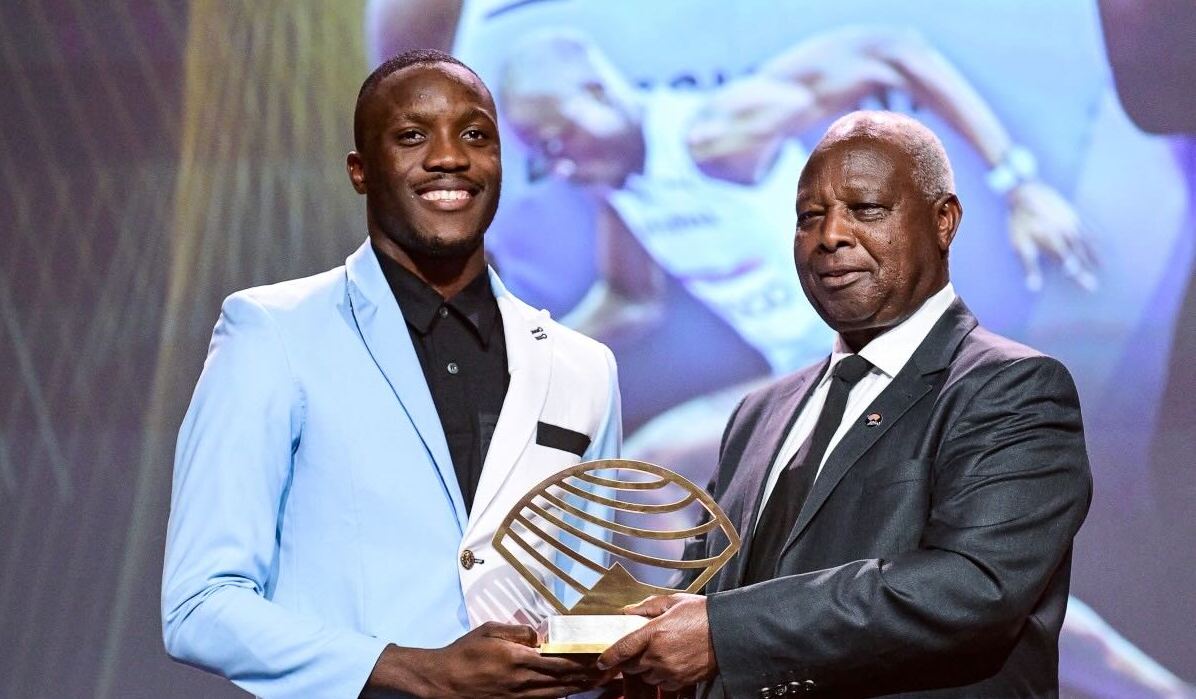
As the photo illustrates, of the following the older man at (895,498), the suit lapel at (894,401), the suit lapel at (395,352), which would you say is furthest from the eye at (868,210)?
the suit lapel at (395,352)

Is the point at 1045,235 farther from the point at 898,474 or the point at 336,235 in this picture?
the point at 336,235

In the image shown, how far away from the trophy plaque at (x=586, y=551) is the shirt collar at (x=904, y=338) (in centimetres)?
39

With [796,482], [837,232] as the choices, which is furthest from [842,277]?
[796,482]

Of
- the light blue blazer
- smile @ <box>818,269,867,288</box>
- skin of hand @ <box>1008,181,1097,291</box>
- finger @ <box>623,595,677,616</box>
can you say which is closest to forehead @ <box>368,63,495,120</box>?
the light blue blazer

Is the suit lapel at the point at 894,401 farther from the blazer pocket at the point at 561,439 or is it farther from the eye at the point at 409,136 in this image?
the eye at the point at 409,136

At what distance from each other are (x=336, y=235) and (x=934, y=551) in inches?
102

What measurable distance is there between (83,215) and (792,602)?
Result: 3.11 m

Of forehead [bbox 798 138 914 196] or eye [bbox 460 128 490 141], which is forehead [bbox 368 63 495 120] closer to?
eye [bbox 460 128 490 141]

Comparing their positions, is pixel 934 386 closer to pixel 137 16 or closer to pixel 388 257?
pixel 388 257

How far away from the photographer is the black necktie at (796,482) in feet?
7.69

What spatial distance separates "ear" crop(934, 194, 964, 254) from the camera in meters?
2.44

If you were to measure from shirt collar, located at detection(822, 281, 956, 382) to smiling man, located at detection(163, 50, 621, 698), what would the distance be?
1.71 feet

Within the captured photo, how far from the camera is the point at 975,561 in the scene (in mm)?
2137

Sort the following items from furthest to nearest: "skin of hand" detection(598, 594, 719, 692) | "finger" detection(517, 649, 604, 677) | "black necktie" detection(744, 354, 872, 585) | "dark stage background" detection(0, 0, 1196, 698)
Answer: "dark stage background" detection(0, 0, 1196, 698)
"black necktie" detection(744, 354, 872, 585)
"skin of hand" detection(598, 594, 719, 692)
"finger" detection(517, 649, 604, 677)
